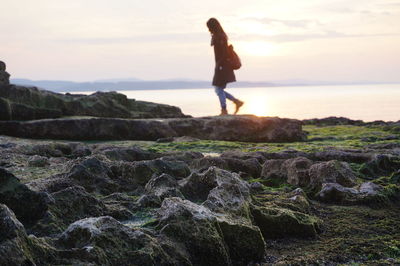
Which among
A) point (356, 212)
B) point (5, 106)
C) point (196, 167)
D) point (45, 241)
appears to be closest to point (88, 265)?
point (45, 241)

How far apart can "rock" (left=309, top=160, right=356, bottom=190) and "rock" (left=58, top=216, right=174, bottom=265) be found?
5.56 m

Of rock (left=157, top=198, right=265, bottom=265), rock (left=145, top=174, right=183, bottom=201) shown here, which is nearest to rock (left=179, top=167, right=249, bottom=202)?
rock (left=145, top=174, right=183, bottom=201)

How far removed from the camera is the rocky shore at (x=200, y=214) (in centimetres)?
540

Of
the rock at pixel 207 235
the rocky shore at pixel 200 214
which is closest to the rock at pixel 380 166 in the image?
the rocky shore at pixel 200 214

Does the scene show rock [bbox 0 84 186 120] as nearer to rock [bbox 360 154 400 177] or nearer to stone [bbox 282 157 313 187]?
stone [bbox 282 157 313 187]

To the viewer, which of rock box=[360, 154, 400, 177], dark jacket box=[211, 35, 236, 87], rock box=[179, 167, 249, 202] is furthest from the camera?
dark jacket box=[211, 35, 236, 87]

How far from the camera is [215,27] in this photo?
837 inches

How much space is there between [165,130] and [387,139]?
9193mm

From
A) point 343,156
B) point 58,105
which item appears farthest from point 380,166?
point 58,105

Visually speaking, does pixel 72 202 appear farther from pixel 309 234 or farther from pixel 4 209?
pixel 309 234

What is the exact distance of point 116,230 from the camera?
559 cm

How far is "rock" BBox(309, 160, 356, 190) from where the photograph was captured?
10.3m

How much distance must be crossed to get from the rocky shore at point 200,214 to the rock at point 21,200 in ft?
0.04

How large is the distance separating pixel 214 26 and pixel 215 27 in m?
0.07
